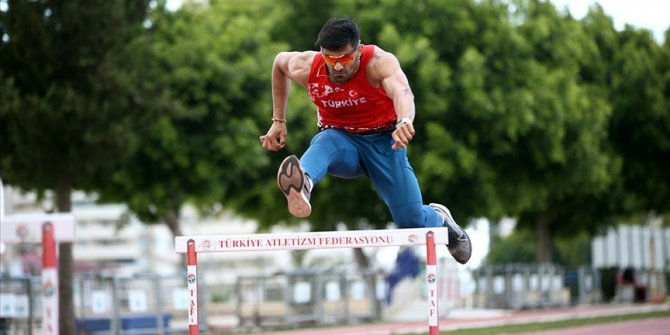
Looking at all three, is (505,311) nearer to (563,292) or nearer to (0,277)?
(563,292)

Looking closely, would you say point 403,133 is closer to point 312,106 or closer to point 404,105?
point 404,105

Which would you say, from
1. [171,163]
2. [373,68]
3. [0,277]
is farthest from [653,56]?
[373,68]

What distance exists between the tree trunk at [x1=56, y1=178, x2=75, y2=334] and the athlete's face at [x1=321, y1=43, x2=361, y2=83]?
50.3 ft

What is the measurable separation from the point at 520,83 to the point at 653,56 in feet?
33.6

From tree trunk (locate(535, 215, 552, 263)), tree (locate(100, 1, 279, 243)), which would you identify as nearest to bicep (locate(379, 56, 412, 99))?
tree (locate(100, 1, 279, 243))

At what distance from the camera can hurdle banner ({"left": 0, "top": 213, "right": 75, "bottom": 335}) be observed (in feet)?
22.2

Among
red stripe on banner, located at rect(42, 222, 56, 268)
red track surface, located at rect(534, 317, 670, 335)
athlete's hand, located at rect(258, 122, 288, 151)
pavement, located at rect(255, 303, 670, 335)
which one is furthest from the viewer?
pavement, located at rect(255, 303, 670, 335)

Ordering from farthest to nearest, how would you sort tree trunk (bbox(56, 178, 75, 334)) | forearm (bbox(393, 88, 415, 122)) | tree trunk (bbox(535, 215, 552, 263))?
tree trunk (bbox(535, 215, 552, 263)) → tree trunk (bbox(56, 178, 75, 334)) → forearm (bbox(393, 88, 415, 122))

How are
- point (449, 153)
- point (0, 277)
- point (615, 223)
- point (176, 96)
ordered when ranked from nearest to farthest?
point (0, 277) < point (176, 96) < point (449, 153) < point (615, 223)

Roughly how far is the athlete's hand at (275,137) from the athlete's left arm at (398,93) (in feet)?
3.62

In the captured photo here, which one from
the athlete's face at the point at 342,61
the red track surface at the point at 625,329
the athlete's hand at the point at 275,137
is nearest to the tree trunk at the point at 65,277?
the red track surface at the point at 625,329

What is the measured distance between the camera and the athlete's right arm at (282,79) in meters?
9.05

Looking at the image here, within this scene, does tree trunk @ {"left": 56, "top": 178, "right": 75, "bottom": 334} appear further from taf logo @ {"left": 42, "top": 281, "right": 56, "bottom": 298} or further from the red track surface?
taf logo @ {"left": 42, "top": 281, "right": 56, "bottom": 298}

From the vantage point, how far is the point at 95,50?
2272 cm
